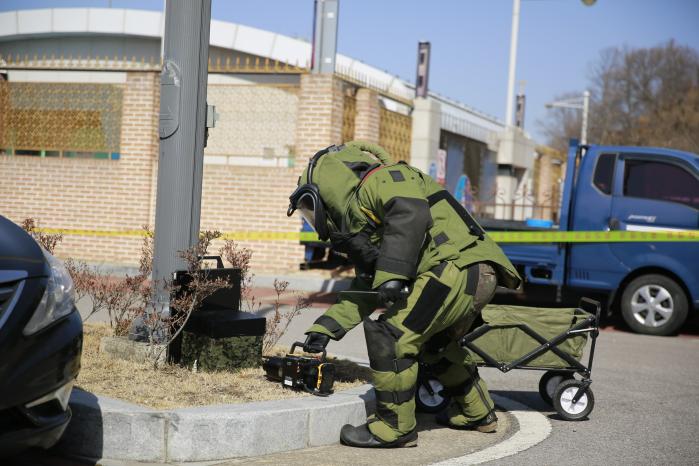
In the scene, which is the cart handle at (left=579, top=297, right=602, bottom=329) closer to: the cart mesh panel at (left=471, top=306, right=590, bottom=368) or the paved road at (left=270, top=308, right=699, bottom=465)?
the cart mesh panel at (left=471, top=306, right=590, bottom=368)

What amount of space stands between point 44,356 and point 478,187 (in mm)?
21296

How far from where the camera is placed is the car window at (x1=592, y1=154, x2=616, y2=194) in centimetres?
1096

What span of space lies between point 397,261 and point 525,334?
1659 millimetres

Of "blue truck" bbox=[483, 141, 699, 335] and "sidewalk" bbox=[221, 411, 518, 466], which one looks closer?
"sidewalk" bbox=[221, 411, 518, 466]

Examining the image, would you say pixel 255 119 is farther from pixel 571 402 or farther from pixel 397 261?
pixel 397 261

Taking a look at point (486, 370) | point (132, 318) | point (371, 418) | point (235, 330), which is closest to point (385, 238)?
point (371, 418)

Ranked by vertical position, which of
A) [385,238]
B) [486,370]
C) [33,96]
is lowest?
[486,370]

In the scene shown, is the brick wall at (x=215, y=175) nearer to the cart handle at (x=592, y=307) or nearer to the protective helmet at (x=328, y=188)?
the cart handle at (x=592, y=307)

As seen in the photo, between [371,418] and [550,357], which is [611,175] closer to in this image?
[550,357]

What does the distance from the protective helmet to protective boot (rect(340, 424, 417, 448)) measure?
106cm

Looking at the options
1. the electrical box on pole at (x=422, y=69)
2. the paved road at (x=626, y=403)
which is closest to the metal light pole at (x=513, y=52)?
the electrical box on pole at (x=422, y=69)

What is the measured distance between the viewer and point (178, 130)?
628 centimetres

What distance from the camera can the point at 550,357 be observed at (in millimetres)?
5871

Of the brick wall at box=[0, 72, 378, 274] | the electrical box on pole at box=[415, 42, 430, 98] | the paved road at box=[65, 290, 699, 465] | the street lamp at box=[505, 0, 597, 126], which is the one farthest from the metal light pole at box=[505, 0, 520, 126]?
the paved road at box=[65, 290, 699, 465]
